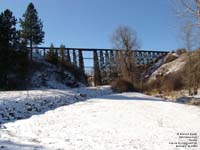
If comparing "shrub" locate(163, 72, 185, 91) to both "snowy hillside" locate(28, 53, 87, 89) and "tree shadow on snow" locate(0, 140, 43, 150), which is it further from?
"tree shadow on snow" locate(0, 140, 43, 150)

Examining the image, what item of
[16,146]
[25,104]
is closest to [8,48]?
[25,104]

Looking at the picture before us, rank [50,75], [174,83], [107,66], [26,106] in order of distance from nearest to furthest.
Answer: [26,106], [50,75], [174,83], [107,66]

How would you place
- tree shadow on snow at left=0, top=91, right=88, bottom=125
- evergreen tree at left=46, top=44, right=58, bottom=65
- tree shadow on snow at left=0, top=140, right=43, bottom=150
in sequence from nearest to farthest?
1. tree shadow on snow at left=0, top=140, right=43, bottom=150
2. tree shadow on snow at left=0, top=91, right=88, bottom=125
3. evergreen tree at left=46, top=44, right=58, bottom=65

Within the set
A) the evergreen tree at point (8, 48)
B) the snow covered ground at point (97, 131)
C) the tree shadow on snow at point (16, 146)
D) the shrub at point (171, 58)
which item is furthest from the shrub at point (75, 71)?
the tree shadow on snow at point (16, 146)

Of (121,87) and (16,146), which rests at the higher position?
(121,87)

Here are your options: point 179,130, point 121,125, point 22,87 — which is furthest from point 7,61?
point 179,130

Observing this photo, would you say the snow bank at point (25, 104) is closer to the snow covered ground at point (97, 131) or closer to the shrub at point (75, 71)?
the snow covered ground at point (97, 131)

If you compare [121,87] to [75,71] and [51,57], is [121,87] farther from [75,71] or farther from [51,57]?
[51,57]

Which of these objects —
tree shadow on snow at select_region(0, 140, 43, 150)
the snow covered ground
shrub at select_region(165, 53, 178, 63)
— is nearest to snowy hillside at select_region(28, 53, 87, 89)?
the snow covered ground

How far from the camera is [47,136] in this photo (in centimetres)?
1060

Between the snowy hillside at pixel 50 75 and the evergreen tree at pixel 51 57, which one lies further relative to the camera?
the evergreen tree at pixel 51 57

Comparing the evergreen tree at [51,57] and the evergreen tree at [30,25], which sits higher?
the evergreen tree at [30,25]

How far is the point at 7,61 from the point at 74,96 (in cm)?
888

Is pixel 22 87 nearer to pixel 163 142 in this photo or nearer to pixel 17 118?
pixel 17 118
